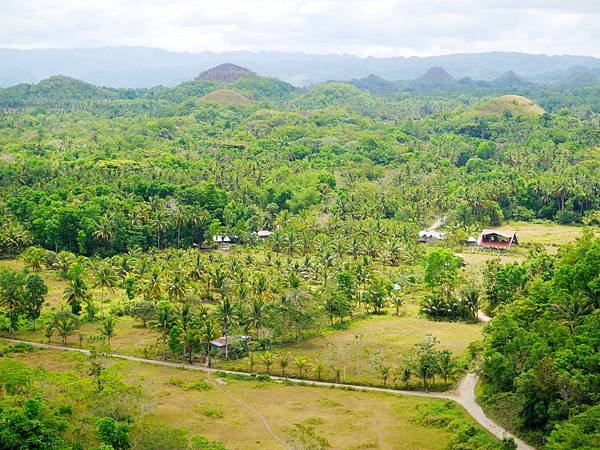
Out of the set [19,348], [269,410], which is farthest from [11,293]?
[269,410]

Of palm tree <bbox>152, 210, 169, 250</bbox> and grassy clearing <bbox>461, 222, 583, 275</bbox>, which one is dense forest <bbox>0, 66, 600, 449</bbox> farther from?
grassy clearing <bbox>461, 222, 583, 275</bbox>

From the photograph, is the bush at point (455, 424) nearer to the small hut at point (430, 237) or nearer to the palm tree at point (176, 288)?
the palm tree at point (176, 288)

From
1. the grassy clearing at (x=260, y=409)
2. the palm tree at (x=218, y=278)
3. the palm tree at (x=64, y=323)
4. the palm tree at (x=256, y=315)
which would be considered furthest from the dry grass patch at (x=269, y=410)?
the palm tree at (x=218, y=278)

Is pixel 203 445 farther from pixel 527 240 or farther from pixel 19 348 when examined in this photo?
pixel 527 240

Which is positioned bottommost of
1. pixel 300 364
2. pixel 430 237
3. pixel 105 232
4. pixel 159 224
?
pixel 300 364

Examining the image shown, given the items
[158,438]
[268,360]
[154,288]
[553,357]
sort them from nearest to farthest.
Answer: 1. [158,438]
2. [553,357]
3. [268,360]
4. [154,288]

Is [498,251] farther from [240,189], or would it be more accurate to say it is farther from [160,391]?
[160,391]

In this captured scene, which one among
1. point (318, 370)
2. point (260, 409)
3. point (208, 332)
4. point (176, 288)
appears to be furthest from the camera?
point (176, 288)
